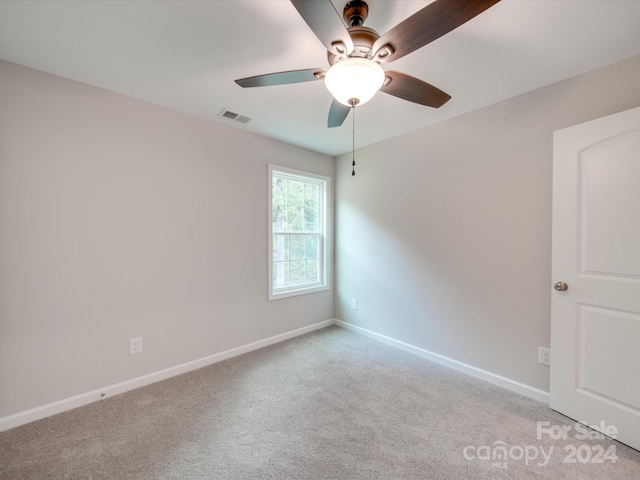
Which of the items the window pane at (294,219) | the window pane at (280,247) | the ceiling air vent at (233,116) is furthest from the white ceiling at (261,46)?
the window pane at (280,247)

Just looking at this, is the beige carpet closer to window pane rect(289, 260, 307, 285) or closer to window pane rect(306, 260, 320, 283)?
window pane rect(289, 260, 307, 285)

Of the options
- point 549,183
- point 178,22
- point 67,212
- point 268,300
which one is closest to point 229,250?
point 268,300

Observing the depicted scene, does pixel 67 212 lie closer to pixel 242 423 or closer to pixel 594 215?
pixel 242 423

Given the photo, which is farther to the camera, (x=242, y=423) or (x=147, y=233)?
(x=147, y=233)

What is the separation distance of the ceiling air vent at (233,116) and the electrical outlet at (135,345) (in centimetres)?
211

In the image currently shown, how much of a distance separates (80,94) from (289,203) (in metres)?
2.08

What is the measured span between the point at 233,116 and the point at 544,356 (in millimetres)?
3290

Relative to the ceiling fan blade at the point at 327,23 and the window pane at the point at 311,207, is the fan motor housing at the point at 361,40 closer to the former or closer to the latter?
the ceiling fan blade at the point at 327,23

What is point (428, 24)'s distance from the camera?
1.08 metres

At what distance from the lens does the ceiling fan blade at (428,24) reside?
0.98 metres

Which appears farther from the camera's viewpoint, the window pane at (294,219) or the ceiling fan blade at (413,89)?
the window pane at (294,219)

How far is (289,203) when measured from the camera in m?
3.42

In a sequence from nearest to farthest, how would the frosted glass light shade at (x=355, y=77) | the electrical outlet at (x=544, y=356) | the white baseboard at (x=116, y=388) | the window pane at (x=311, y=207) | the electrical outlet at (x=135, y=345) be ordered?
the frosted glass light shade at (x=355, y=77)
the white baseboard at (x=116, y=388)
the electrical outlet at (x=544, y=356)
the electrical outlet at (x=135, y=345)
the window pane at (x=311, y=207)

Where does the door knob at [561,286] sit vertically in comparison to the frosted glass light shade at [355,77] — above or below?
below
